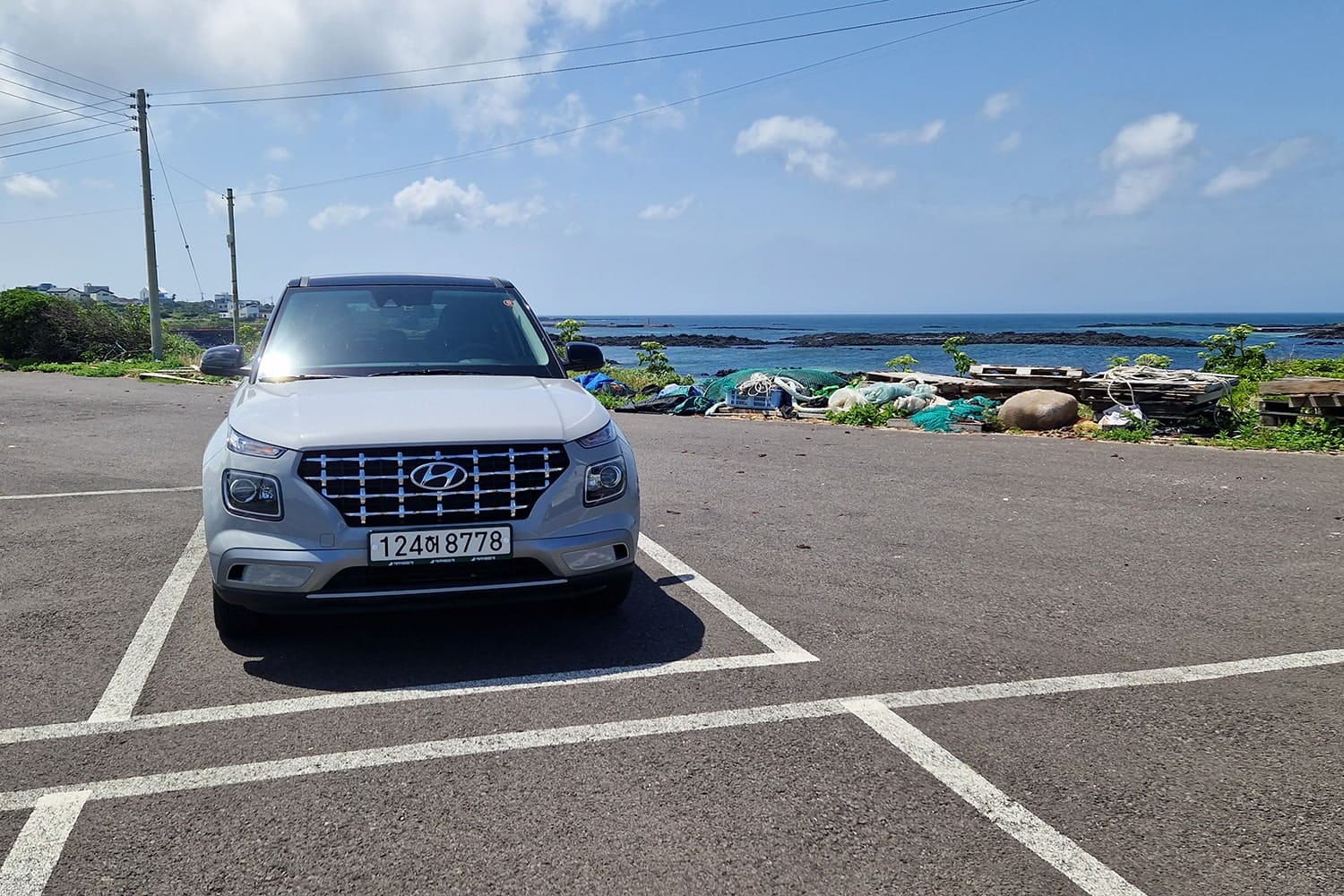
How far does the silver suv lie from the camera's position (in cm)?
387

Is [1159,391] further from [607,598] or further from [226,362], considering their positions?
[226,362]

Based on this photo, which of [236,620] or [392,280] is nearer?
[236,620]

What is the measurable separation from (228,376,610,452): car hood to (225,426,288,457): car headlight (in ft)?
0.10

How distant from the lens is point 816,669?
406 centimetres

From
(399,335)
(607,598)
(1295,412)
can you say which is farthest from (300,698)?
(1295,412)

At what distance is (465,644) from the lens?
439 centimetres

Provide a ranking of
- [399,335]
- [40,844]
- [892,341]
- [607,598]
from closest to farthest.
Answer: [40,844]
[607,598]
[399,335]
[892,341]

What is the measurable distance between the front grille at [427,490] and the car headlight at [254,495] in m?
0.15

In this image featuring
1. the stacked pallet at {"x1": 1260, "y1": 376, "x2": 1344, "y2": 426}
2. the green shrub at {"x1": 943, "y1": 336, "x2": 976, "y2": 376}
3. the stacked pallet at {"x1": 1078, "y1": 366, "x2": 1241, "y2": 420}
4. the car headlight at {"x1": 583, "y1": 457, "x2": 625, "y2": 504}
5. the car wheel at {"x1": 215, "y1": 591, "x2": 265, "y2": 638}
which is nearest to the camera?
the car headlight at {"x1": 583, "y1": 457, "x2": 625, "y2": 504}

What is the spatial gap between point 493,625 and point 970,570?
289 cm

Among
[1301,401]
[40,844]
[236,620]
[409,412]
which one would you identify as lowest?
[40,844]

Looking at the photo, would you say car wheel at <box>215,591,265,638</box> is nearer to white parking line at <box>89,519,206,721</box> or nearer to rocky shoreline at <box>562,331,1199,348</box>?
white parking line at <box>89,519,206,721</box>

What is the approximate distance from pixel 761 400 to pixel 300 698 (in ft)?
45.1

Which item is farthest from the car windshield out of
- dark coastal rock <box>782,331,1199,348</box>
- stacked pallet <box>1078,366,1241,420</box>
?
dark coastal rock <box>782,331,1199,348</box>
